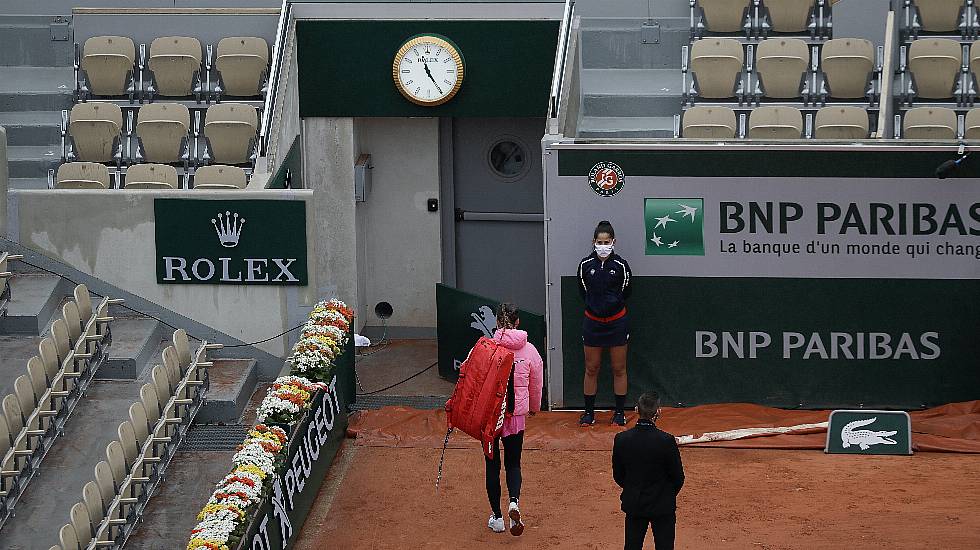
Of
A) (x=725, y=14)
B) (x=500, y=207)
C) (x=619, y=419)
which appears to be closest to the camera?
(x=619, y=419)

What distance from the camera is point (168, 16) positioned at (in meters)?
17.4

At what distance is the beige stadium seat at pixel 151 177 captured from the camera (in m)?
15.4

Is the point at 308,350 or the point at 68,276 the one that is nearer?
the point at 308,350

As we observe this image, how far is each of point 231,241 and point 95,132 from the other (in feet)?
9.86

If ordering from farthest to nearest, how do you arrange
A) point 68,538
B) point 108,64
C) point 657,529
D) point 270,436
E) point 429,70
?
point 108,64, point 429,70, point 270,436, point 68,538, point 657,529

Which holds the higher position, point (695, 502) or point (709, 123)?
point (709, 123)

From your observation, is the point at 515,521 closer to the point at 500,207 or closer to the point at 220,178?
the point at 220,178

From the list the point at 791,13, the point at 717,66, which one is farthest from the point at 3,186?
the point at 791,13

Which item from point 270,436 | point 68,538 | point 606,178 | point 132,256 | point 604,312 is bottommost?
point 68,538

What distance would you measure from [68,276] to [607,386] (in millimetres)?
5032

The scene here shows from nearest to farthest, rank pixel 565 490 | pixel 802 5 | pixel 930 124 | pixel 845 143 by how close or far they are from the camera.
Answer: pixel 565 490, pixel 845 143, pixel 930 124, pixel 802 5

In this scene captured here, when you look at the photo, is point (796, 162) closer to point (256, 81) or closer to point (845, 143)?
point (845, 143)

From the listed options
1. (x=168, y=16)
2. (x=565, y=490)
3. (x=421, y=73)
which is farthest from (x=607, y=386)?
(x=168, y=16)

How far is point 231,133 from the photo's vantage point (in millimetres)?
15977
